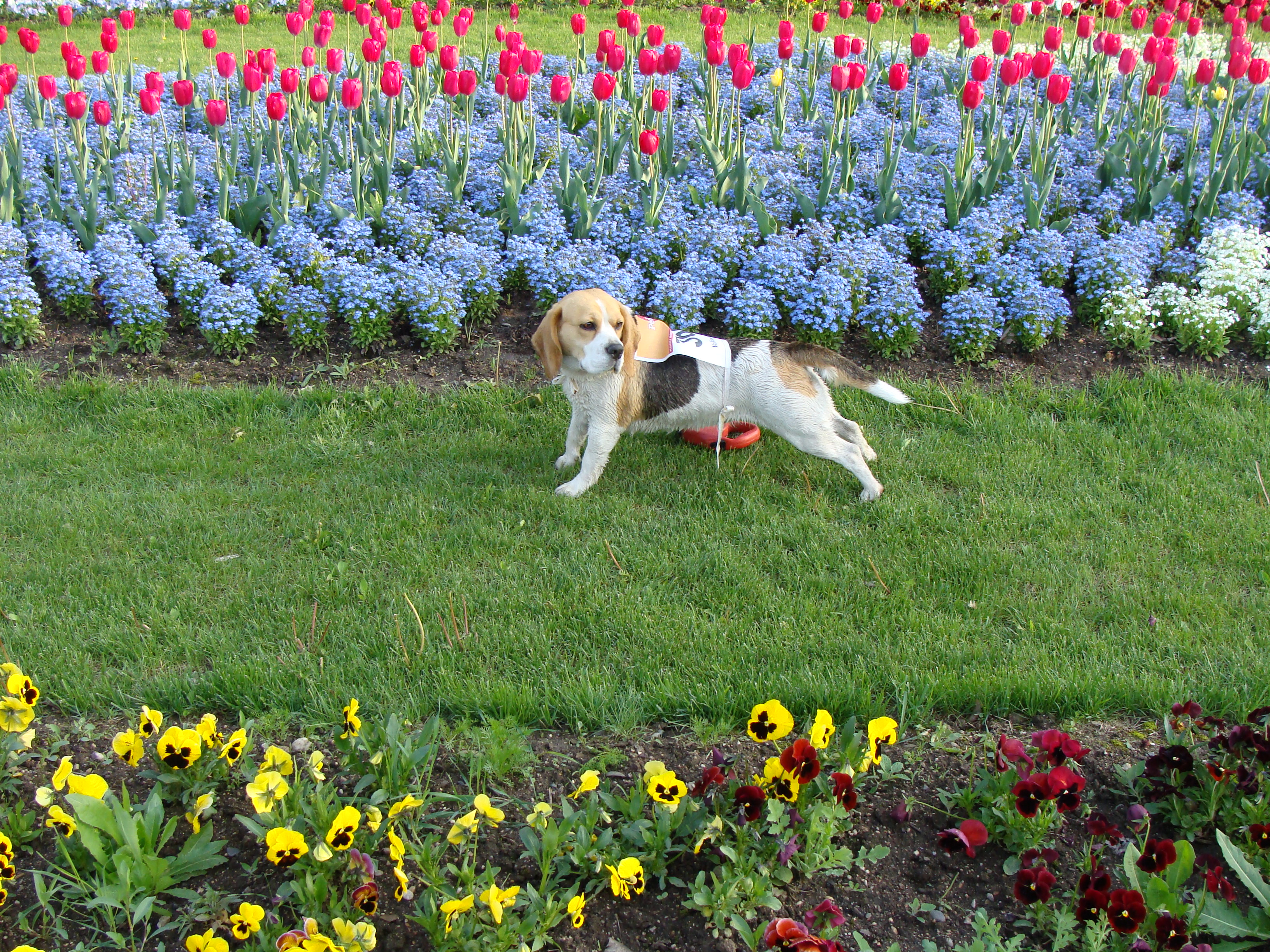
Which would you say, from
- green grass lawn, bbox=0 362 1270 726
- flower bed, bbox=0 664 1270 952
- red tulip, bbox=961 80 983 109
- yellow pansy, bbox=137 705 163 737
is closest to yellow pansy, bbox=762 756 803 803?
flower bed, bbox=0 664 1270 952

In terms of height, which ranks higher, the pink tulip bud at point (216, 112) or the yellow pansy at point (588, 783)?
the pink tulip bud at point (216, 112)

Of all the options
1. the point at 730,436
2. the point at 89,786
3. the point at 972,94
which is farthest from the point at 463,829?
the point at 972,94

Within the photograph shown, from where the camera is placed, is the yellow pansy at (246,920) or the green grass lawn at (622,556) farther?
the green grass lawn at (622,556)

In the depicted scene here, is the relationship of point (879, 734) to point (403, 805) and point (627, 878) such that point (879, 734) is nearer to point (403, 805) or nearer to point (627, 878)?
point (627, 878)

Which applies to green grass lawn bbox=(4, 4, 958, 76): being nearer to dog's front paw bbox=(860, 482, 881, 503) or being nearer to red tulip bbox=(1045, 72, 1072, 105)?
red tulip bbox=(1045, 72, 1072, 105)

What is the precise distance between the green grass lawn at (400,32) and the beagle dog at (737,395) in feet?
21.4

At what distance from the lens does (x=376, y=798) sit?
2660 millimetres

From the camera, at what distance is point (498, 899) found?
87.1 inches

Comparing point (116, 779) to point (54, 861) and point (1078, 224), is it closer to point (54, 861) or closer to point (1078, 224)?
point (54, 861)

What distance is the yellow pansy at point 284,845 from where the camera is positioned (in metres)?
2.30

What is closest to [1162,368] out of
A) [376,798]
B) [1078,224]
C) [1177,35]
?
[1078,224]

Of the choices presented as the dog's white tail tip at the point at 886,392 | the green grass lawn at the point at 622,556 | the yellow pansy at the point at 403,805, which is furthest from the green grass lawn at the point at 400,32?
the yellow pansy at the point at 403,805

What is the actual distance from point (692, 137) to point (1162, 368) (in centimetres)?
361

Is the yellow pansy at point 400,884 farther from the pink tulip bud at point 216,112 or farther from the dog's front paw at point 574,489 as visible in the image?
the pink tulip bud at point 216,112
